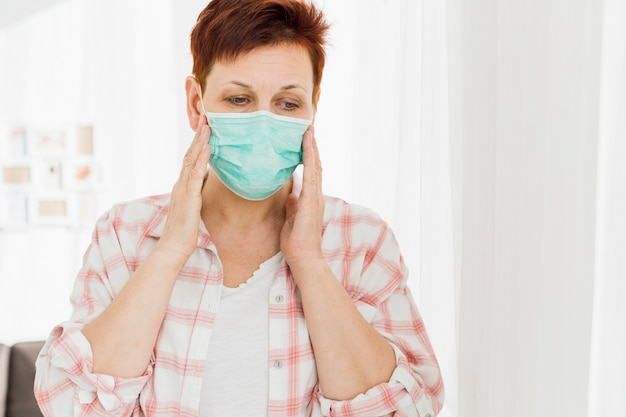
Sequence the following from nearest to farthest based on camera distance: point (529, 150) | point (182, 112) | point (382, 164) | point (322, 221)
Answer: point (529, 150)
point (322, 221)
point (382, 164)
point (182, 112)

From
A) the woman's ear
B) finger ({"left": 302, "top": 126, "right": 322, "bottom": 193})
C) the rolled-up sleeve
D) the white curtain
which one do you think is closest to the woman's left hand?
finger ({"left": 302, "top": 126, "right": 322, "bottom": 193})

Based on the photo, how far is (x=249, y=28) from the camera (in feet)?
3.90

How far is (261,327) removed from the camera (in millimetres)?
1220

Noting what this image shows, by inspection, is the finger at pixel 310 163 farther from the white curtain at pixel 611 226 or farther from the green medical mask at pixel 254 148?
the white curtain at pixel 611 226

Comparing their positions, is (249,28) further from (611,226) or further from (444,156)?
(611,226)

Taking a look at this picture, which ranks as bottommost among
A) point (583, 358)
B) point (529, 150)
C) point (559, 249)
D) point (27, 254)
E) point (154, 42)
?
point (27, 254)

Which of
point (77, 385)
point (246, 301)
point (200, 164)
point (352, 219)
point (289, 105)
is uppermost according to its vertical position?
point (289, 105)

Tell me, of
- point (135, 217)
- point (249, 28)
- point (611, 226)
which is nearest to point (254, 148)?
point (249, 28)

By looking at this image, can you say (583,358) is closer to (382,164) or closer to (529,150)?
(529,150)

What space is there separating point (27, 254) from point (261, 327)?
2.36 meters

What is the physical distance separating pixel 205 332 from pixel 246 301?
90mm

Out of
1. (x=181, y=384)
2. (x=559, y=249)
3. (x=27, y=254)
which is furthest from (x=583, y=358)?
(x=27, y=254)

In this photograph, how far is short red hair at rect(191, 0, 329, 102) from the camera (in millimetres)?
1188

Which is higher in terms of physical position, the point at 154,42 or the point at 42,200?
the point at 154,42
